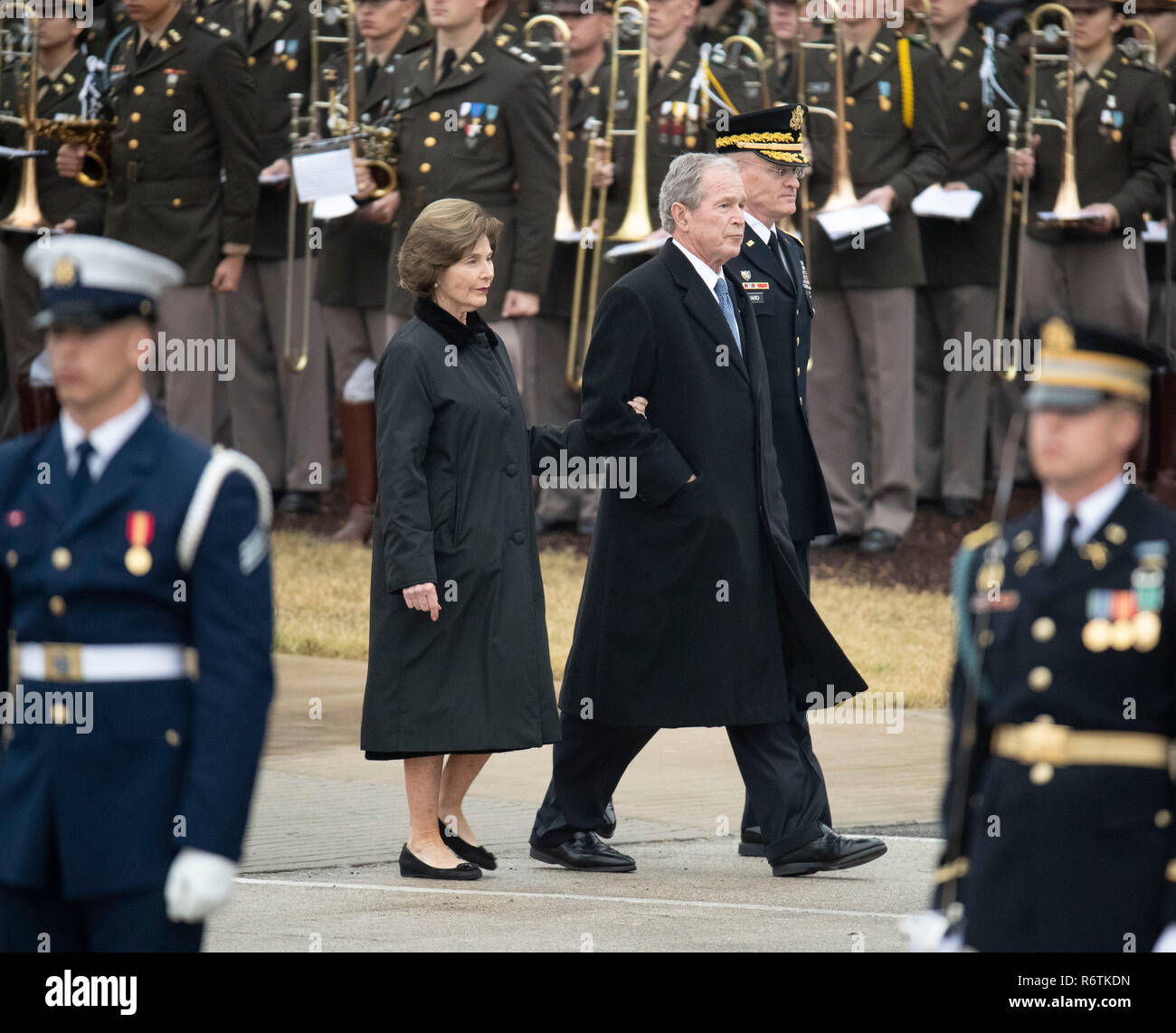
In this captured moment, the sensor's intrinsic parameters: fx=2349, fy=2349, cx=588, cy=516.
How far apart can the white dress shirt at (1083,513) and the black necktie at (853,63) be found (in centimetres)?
942

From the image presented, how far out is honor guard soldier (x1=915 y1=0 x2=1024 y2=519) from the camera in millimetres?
13195

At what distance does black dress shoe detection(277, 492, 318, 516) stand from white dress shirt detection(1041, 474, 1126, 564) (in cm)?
1069

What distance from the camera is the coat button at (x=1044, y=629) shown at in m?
3.77

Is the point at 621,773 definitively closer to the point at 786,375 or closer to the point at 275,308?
the point at 786,375

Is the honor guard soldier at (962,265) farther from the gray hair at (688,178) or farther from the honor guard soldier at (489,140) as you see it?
the gray hair at (688,178)

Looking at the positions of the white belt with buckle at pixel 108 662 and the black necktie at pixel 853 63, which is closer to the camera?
the white belt with buckle at pixel 108 662

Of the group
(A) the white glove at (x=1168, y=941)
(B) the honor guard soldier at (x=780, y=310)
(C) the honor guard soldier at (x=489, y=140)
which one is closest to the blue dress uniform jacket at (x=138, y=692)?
(A) the white glove at (x=1168, y=941)

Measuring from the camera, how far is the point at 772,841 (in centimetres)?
698

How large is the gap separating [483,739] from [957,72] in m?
7.47

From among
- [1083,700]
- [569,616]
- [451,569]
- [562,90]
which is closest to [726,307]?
[451,569]

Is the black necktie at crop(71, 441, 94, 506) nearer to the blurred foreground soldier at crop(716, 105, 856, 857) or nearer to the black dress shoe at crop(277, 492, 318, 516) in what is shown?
the blurred foreground soldier at crop(716, 105, 856, 857)

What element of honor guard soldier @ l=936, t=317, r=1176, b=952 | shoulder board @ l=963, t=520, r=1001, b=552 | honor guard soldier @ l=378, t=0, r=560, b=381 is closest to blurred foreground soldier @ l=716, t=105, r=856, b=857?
shoulder board @ l=963, t=520, r=1001, b=552

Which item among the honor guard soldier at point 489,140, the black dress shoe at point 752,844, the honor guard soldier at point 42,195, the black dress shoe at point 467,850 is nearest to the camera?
the black dress shoe at point 467,850

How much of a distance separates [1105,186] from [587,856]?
7017mm
